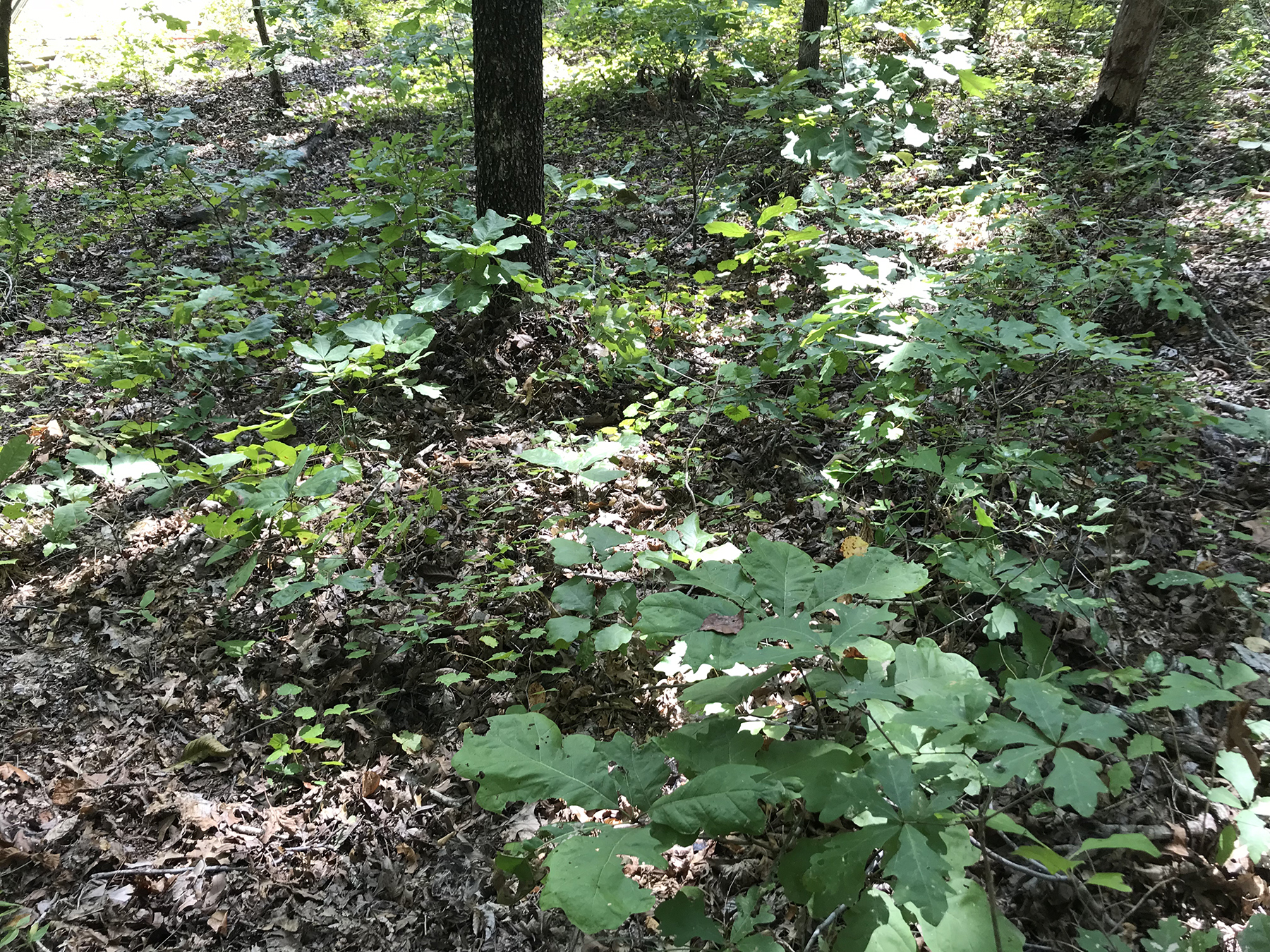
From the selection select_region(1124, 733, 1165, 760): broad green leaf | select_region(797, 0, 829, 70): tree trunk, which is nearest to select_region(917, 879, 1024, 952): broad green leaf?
select_region(1124, 733, 1165, 760): broad green leaf

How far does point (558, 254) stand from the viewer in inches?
220

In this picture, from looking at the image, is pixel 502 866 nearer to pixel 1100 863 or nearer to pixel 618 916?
A: pixel 618 916

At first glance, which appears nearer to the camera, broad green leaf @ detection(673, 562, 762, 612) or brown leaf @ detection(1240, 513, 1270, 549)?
broad green leaf @ detection(673, 562, 762, 612)

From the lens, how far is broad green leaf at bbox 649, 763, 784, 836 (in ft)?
4.08

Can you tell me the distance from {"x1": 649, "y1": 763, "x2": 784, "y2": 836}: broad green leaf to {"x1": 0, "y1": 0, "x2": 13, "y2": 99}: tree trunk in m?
13.2

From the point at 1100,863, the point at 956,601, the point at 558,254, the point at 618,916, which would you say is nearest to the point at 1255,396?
the point at 956,601

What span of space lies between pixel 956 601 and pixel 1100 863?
1.01m

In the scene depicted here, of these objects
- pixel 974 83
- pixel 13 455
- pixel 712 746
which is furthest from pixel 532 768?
pixel 974 83

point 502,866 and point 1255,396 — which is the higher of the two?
point 1255,396

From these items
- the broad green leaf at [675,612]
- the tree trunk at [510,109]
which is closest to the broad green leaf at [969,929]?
the broad green leaf at [675,612]

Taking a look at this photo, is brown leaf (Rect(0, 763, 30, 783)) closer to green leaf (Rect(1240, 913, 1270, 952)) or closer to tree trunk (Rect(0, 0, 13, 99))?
green leaf (Rect(1240, 913, 1270, 952))

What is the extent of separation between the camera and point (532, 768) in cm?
140

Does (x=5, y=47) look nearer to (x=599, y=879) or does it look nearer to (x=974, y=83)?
(x=974, y=83)

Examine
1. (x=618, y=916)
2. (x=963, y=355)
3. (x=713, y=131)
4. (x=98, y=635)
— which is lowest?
(x=98, y=635)
